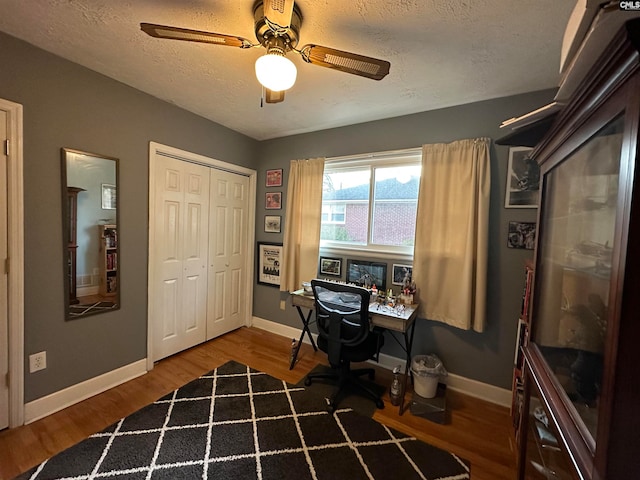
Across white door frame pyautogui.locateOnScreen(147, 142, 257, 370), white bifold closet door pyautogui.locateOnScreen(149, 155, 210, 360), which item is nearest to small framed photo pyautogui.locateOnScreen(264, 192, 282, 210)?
white door frame pyautogui.locateOnScreen(147, 142, 257, 370)

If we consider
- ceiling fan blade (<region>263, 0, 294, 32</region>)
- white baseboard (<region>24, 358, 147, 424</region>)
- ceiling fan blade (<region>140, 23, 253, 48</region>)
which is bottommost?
white baseboard (<region>24, 358, 147, 424</region>)

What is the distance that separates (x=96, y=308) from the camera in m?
2.15

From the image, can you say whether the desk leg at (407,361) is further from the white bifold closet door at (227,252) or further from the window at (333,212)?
the white bifold closet door at (227,252)

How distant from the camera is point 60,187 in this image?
1.90 meters

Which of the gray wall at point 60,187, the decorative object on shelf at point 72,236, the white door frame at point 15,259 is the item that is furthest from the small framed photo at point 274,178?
the white door frame at point 15,259

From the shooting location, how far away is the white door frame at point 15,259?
5.54 ft

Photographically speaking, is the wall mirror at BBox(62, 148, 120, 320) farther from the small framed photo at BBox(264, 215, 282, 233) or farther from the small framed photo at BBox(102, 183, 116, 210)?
the small framed photo at BBox(264, 215, 282, 233)

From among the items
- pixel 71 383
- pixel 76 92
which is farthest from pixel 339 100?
pixel 71 383

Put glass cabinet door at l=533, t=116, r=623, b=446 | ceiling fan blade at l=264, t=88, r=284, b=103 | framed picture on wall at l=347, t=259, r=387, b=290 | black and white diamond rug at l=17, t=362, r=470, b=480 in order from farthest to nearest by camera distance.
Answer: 1. framed picture on wall at l=347, t=259, r=387, b=290
2. ceiling fan blade at l=264, t=88, r=284, b=103
3. black and white diamond rug at l=17, t=362, r=470, b=480
4. glass cabinet door at l=533, t=116, r=623, b=446

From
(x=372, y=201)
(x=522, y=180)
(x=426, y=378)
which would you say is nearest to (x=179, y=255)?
(x=372, y=201)

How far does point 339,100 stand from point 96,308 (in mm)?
2639

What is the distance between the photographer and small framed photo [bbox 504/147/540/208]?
6.82ft

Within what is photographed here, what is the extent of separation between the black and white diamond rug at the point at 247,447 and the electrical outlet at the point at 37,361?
64 centimetres

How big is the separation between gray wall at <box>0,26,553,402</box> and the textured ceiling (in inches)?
5.4
